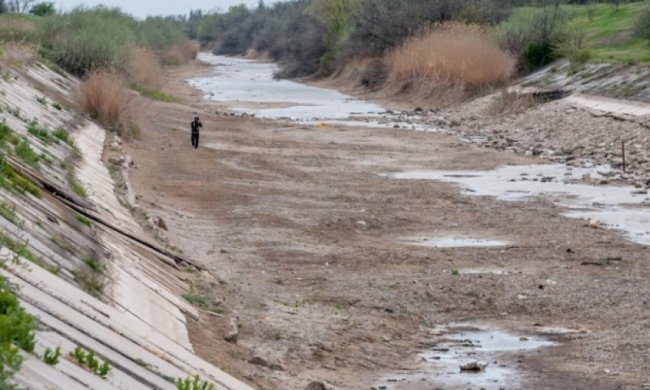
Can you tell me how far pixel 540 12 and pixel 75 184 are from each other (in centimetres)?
→ 4935

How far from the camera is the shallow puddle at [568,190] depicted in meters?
23.6

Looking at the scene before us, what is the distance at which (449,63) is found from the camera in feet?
204

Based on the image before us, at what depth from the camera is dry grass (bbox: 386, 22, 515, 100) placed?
194 ft

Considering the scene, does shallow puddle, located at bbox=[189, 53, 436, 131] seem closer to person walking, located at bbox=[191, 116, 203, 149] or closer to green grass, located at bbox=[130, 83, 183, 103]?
green grass, located at bbox=[130, 83, 183, 103]

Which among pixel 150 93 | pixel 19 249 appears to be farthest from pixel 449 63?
pixel 19 249

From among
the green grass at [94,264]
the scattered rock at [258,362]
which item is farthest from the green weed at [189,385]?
the green grass at [94,264]

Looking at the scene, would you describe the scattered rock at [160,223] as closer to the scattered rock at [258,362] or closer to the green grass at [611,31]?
the scattered rock at [258,362]

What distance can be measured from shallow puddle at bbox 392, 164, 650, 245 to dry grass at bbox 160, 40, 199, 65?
75110mm

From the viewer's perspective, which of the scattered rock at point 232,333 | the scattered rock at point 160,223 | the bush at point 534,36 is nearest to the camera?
the scattered rock at point 232,333

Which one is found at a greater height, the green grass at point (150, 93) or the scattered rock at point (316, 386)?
the scattered rock at point (316, 386)

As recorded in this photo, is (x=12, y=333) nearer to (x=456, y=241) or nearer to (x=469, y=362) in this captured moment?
(x=469, y=362)

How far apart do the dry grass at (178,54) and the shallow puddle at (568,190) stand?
75110 mm

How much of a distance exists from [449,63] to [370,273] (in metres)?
44.7

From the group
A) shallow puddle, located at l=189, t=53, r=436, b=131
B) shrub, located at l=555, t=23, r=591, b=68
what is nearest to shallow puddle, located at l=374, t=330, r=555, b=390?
shallow puddle, located at l=189, t=53, r=436, b=131
